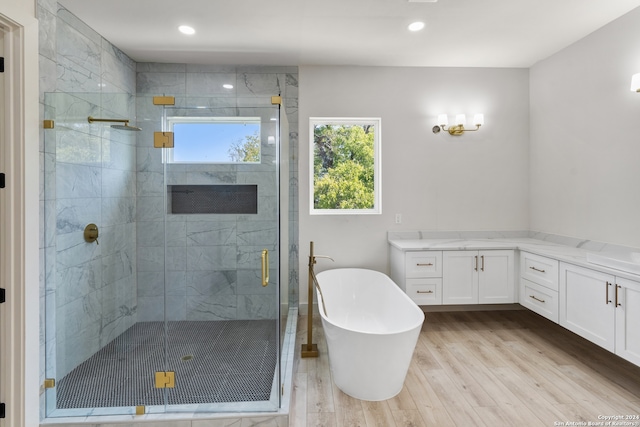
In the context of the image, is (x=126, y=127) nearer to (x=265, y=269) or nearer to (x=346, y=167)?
(x=265, y=269)

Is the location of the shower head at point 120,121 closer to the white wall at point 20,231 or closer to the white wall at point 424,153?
the white wall at point 20,231

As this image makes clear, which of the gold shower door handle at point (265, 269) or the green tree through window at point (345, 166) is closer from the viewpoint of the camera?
the gold shower door handle at point (265, 269)

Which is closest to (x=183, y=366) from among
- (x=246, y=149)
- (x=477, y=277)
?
(x=246, y=149)

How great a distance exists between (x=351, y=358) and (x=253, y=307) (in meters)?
0.70

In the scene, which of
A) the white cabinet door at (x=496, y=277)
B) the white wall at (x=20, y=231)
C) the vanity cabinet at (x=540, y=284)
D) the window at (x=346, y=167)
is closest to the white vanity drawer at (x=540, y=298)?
the vanity cabinet at (x=540, y=284)

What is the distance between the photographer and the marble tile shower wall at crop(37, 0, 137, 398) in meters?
1.77

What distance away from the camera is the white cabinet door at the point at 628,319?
6.21 ft

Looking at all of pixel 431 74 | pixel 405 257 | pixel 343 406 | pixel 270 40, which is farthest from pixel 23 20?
pixel 431 74

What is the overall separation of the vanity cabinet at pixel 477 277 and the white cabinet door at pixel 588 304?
521 millimetres

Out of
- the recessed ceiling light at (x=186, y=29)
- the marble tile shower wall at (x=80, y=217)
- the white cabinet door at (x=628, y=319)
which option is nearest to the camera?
the marble tile shower wall at (x=80, y=217)

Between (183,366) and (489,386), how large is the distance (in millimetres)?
1957

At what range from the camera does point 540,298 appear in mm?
2693

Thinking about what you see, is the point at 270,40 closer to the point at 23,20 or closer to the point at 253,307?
the point at 23,20

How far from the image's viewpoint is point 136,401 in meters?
1.76
